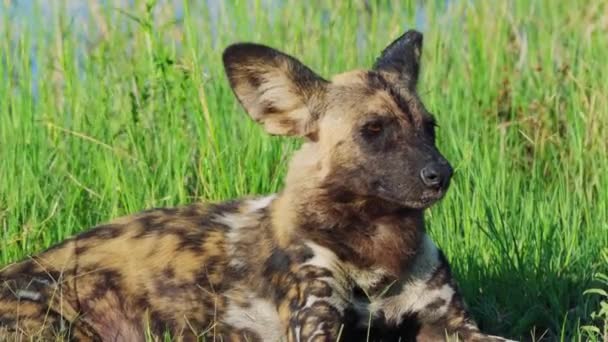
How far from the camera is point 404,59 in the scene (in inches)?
204

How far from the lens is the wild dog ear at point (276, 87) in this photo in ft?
16.1

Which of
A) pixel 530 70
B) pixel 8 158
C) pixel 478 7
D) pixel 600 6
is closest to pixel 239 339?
pixel 8 158

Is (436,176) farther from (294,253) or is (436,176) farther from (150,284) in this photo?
(150,284)

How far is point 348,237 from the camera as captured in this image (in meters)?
4.63

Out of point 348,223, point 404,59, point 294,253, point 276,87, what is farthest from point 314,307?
point 404,59

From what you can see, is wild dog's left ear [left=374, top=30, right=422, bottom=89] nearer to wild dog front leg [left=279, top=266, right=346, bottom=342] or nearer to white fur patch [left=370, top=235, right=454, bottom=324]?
white fur patch [left=370, top=235, right=454, bottom=324]

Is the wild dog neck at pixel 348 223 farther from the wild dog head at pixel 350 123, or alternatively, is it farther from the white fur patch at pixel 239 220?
the white fur patch at pixel 239 220

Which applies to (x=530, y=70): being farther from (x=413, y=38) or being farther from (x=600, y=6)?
(x=413, y=38)

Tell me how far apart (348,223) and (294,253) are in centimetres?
21

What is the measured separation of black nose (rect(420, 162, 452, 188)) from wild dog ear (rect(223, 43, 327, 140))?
0.54 meters

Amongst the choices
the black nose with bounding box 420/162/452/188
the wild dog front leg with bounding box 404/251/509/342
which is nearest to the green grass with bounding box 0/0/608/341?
the wild dog front leg with bounding box 404/251/509/342

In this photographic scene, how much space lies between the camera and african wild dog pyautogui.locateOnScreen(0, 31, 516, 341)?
179 inches

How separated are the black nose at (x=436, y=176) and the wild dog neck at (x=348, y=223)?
7.1 inches

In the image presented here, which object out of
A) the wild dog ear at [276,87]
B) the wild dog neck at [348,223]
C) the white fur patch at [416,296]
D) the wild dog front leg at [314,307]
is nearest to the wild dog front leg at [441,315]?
the white fur patch at [416,296]
